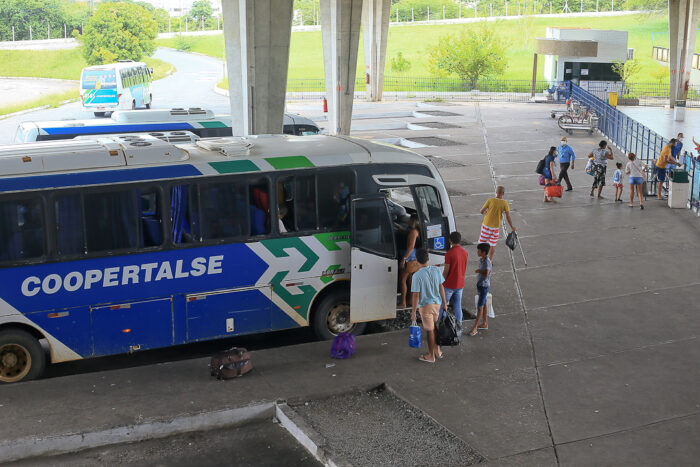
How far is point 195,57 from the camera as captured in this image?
11975 cm

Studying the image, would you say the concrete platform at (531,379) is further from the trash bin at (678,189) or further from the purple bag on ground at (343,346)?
the trash bin at (678,189)

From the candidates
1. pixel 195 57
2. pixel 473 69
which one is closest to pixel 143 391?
pixel 473 69

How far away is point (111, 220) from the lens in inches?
422

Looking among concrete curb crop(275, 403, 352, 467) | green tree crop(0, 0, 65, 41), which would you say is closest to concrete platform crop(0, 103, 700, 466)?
concrete curb crop(275, 403, 352, 467)

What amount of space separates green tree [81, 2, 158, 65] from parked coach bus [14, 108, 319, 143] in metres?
64.5

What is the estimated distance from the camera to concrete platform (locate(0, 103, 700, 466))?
916cm

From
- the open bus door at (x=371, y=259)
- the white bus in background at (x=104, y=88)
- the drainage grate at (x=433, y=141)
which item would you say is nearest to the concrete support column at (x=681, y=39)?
the drainage grate at (x=433, y=141)

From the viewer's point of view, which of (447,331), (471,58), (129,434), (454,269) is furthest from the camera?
(471,58)

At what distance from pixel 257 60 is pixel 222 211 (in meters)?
13.0

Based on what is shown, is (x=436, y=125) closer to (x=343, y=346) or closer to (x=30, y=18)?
(x=343, y=346)

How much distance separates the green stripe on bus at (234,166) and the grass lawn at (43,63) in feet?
275

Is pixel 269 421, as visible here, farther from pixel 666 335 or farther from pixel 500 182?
pixel 500 182

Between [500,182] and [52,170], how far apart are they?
1763 cm

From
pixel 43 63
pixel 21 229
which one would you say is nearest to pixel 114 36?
pixel 43 63
